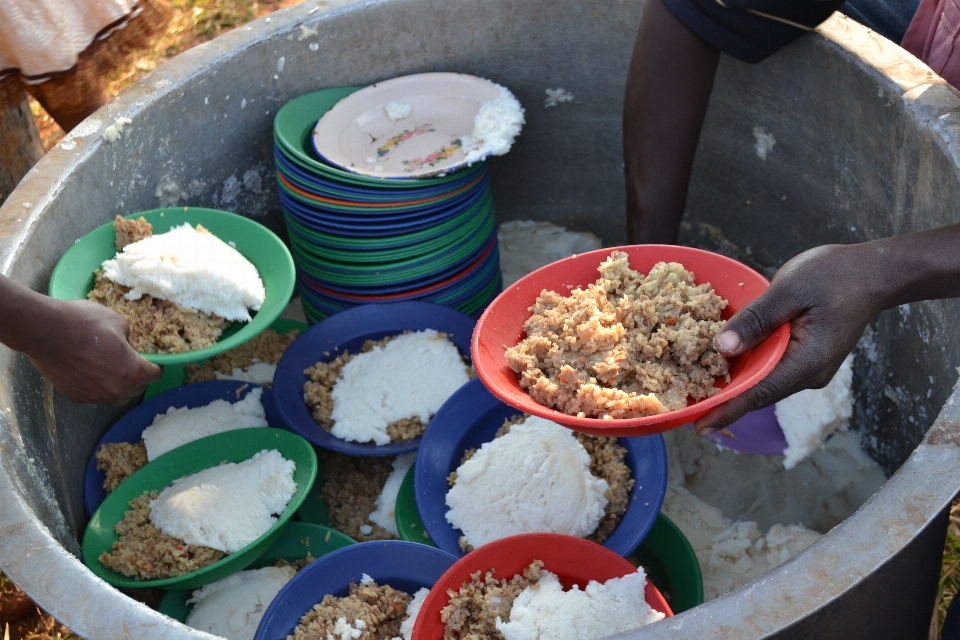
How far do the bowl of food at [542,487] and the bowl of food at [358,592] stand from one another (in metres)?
0.10

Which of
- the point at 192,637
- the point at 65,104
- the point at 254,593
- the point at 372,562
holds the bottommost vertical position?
the point at 254,593

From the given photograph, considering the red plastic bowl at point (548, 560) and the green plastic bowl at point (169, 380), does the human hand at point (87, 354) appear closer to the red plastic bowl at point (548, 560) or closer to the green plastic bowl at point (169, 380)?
the green plastic bowl at point (169, 380)

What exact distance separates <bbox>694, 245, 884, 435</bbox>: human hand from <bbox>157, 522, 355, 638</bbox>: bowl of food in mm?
959

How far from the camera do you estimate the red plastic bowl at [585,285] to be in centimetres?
130

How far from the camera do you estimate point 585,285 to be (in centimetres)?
163

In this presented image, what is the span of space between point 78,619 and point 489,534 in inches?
32.4

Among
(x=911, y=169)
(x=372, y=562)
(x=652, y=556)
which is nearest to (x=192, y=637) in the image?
(x=372, y=562)

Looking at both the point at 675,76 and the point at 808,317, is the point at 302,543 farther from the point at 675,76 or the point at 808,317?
the point at 675,76

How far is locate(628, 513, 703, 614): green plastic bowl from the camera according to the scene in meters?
1.82

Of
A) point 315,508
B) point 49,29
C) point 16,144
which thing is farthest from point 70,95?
point 315,508

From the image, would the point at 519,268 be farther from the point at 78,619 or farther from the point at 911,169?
the point at 78,619

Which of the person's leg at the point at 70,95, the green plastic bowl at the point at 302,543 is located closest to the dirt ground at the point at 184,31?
the person's leg at the point at 70,95

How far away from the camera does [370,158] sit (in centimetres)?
234

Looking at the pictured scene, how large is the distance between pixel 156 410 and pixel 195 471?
0.23 meters
